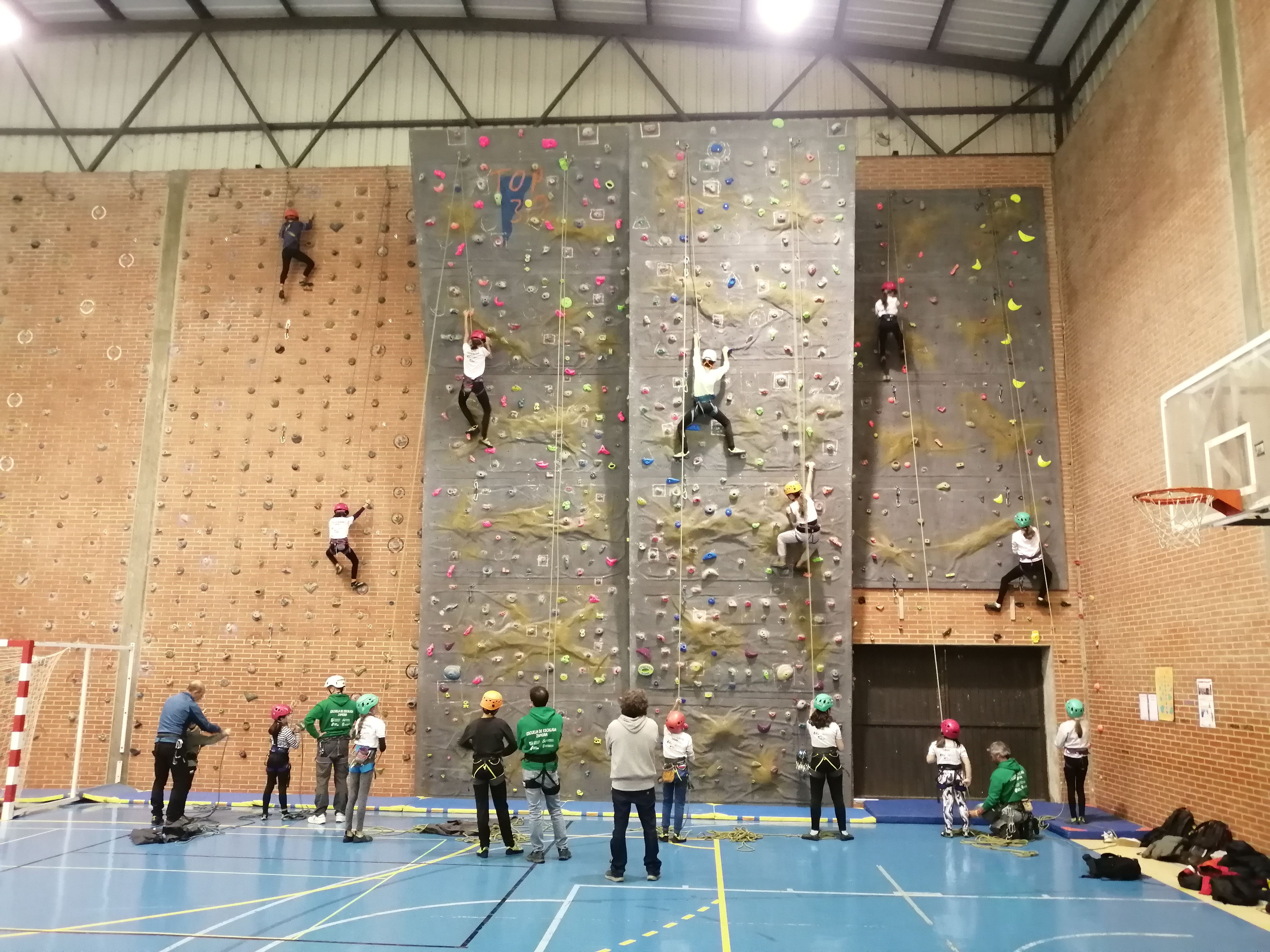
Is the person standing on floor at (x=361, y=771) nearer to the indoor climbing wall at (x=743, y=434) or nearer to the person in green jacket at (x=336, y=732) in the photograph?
the person in green jacket at (x=336, y=732)

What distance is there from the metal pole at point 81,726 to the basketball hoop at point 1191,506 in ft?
34.9

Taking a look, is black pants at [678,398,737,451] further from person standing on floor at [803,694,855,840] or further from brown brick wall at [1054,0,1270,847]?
brown brick wall at [1054,0,1270,847]

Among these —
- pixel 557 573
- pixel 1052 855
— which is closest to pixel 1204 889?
pixel 1052 855

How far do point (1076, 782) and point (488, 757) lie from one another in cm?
581

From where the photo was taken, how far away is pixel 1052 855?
7.58m

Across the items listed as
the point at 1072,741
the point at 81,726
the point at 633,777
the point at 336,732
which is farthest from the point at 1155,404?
the point at 81,726

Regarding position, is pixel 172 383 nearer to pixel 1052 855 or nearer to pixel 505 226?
pixel 505 226

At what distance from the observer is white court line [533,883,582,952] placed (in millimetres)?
4996

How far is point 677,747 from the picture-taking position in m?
7.90

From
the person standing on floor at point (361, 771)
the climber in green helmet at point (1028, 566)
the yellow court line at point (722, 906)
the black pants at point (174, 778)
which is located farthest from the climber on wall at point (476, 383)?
the climber in green helmet at point (1028, 566)

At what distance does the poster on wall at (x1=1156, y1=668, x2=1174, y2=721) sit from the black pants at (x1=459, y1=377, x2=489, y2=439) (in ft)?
24.9

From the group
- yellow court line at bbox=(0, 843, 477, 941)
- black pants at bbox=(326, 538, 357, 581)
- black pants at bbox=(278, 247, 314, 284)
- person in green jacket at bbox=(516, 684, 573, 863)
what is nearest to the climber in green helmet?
person in green jacket at bbox=(516, 684, 573, 863)

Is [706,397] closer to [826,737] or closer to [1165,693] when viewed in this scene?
[826,737]

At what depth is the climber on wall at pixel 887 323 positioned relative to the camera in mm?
10664
